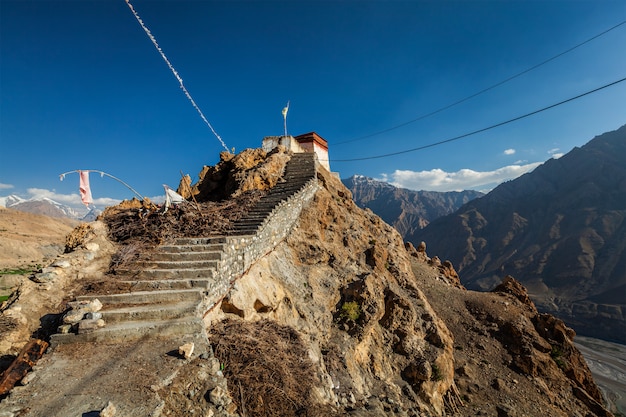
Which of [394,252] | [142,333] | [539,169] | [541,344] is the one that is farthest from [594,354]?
[539,169]

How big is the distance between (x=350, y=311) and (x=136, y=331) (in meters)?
7.12

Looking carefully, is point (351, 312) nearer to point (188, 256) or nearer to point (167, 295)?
point (188, 256)

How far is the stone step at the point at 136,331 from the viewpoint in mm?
4277

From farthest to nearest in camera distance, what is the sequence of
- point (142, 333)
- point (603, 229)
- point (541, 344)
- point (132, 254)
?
point (603, 229) → point (541, 344) → point (132, 254) → point (142, 333)

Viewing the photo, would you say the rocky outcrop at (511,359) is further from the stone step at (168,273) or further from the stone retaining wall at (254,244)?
the stone step at (168,273)

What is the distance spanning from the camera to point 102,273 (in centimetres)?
629

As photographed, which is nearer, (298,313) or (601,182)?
(298,313)

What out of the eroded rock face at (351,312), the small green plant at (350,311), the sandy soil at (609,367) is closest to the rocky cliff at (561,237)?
the sandy soil at (609,367)

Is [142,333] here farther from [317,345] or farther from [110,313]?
[317,345]

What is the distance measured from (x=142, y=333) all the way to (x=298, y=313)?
481 cm

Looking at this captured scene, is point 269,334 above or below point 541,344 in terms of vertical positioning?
above

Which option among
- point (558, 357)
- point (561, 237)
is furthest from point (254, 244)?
point (561, 237)

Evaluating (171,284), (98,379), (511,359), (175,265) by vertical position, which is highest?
(175,265)

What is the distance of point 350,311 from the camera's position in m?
9.98
